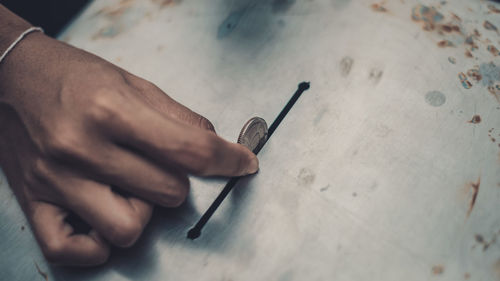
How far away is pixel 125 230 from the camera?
0.45 meters

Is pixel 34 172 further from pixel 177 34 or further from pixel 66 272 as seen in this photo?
pixel 177 34

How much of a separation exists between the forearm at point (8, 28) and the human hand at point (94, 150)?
44mm

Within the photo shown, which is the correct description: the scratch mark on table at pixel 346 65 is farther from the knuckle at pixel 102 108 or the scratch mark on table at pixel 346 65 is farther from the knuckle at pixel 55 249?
the knuckle at pixel 55 249

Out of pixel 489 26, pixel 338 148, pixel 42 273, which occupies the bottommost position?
pixel 42 273

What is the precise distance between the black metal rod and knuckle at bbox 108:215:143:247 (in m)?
0.08

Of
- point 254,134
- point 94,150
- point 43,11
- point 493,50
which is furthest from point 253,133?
point 43,11

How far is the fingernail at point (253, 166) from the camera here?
50 centimetres

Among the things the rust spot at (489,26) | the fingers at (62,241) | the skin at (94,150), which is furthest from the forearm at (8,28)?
the rust spot at (489,26)

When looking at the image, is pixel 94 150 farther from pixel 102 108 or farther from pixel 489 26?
pixel 489 26

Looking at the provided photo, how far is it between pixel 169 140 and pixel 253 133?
0.48 feet

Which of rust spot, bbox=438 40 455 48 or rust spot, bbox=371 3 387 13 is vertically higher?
rust spot, bbox=371 3 387 13

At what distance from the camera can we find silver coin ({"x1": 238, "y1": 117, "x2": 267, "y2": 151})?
50 cm

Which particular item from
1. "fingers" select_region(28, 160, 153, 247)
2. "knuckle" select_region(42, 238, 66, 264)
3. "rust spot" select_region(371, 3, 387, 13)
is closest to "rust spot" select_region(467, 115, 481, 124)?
"rust spot" select_region(371, 3, 387, 13)

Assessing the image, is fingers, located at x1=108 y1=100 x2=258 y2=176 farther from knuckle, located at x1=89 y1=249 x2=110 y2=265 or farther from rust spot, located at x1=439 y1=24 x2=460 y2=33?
rust spot, located at x1=439 y1=24 x2=460 y2=33
